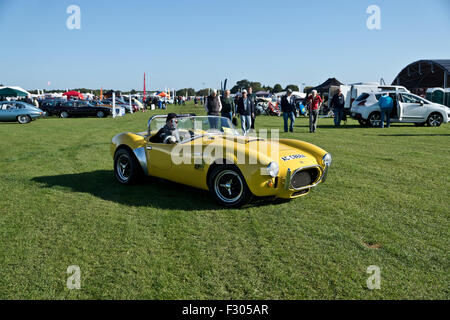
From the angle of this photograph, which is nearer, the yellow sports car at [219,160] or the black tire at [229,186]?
the yellow sports car at [219,160]

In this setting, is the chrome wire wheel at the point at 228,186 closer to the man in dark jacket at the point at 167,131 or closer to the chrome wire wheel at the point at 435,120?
the man in dark jacket at the point at 167,131

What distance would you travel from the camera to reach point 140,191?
18.5 ft

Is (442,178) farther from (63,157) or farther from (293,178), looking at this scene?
(63,157)

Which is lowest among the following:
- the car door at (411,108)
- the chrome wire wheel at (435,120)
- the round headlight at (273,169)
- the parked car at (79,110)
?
the round headlight at (273,169)

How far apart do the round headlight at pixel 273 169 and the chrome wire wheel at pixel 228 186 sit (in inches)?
20.3

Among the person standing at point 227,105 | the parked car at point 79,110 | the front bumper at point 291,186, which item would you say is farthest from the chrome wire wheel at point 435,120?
the parked car at point 79,110

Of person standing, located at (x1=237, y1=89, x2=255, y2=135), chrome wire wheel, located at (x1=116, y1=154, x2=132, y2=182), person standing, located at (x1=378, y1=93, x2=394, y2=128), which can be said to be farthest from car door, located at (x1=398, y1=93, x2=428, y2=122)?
chrome wire wheel, located at (x1=116, y1=154, x2=132, y2=182)

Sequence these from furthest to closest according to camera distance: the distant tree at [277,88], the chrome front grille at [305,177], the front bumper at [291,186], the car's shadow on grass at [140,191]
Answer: the distant tree at [277,88] < the car's shadow on grass at [140,191] < the chrome front grille at [305,177] < the front bumper at [291,186]

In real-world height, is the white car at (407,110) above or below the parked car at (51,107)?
below

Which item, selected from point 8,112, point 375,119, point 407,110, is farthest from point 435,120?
point 8,112

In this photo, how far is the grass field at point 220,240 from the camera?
2840 mm

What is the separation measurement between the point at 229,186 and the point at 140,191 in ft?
5.63

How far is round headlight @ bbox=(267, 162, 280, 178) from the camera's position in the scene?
4.23 m
